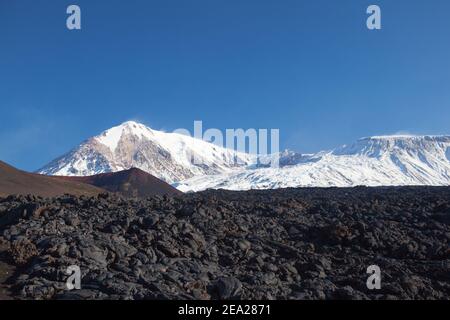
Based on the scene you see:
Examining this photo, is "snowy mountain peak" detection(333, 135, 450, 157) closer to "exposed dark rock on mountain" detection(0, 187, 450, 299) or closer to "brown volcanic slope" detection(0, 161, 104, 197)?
"brown volcanic slope" detection(0, 161, 104, 197)

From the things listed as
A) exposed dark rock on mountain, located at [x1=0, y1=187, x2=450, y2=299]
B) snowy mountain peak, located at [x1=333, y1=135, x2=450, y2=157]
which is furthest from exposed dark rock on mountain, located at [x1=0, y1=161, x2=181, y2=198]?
snowy mountain peak, located at [x1=333, y1=135, x2=450, y2=157]

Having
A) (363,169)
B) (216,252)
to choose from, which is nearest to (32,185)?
(216,252)

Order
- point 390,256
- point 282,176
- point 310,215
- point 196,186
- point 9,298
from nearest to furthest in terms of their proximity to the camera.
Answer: point 9,298
point 390,256
point 310,215
point 282,176
point 196,186

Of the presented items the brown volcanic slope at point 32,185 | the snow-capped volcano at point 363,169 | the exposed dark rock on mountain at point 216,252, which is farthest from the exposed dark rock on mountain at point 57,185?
the snow-capped volcano at point 363,169

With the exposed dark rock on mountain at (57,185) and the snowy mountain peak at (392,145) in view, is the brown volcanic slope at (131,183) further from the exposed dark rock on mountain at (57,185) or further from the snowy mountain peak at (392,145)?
the snowy mountain peak at (392,145)

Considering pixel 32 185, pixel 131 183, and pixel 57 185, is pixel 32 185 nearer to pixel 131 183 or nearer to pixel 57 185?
pixel 57 185
